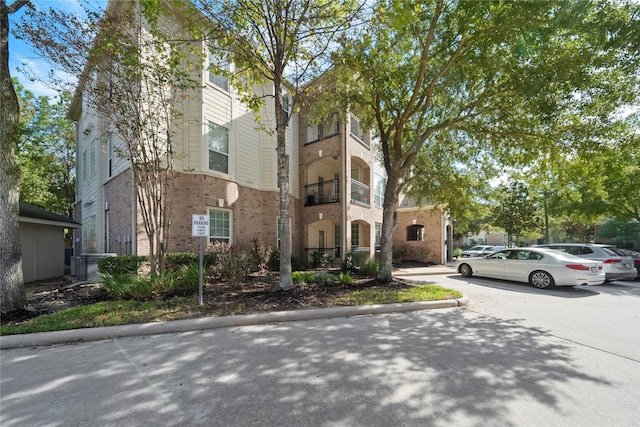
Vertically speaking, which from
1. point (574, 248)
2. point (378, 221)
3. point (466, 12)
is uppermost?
point (466, 12)

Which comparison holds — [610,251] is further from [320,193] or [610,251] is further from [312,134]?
[312,134]

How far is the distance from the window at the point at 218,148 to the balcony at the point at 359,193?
6.66m

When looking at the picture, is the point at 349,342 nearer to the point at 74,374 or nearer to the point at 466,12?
the point at 74,374

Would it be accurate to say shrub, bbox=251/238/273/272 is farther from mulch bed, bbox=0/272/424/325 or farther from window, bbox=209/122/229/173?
window, bbox=209/122/229/173

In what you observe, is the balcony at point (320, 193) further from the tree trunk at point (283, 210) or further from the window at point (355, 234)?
the tree trunk at point (283, 210)

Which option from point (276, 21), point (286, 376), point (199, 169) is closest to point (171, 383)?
point (286, 376)

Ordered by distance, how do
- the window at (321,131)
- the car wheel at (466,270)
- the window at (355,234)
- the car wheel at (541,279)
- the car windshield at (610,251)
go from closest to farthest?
the car wheel at (541,279) → the car windshield at (610,251) → the car wheel at (466,270) → the window at (321,131) → the window at (355,234)

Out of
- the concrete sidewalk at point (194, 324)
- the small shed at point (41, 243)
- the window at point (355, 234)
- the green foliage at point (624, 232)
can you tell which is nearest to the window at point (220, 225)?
the small shed at point (41, 243)

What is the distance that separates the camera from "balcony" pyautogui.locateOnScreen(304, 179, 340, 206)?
15.6 metres

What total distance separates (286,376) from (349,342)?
1.44 metres

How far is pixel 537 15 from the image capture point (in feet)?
21.5

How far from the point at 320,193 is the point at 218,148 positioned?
6.37 meters

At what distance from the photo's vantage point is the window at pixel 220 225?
11.6 meters

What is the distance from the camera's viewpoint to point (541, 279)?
396 inches
